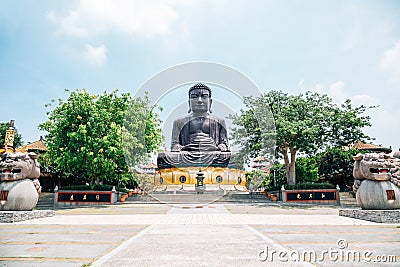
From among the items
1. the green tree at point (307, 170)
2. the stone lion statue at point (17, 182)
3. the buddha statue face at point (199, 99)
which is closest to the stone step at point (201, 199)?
the green tree at point (307, 170)

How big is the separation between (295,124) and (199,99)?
16190 mm

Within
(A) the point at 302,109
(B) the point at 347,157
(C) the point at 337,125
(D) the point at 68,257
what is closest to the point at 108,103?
(A) the point at 302,109

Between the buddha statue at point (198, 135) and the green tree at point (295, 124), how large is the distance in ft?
34.7

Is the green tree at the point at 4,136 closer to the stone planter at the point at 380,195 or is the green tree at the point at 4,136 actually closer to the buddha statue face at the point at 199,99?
the buddha statue face at the point at 199,99

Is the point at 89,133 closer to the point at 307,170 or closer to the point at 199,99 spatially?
the point at 199,99

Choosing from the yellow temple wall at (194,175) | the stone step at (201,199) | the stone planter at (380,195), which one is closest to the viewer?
the stone planter at (380,195)

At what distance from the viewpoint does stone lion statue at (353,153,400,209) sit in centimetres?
1001

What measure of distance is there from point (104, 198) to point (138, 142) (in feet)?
13.8

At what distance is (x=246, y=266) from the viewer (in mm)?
3986

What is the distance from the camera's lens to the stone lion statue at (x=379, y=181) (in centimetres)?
1001

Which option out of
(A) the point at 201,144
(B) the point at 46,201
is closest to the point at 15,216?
(B) the point at 46,201

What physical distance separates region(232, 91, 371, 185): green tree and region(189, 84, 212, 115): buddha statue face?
12085 millimetres

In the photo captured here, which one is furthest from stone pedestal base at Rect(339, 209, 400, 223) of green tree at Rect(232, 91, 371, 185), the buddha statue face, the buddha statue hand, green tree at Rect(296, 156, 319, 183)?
the buddha statue face

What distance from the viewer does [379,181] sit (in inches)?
400
